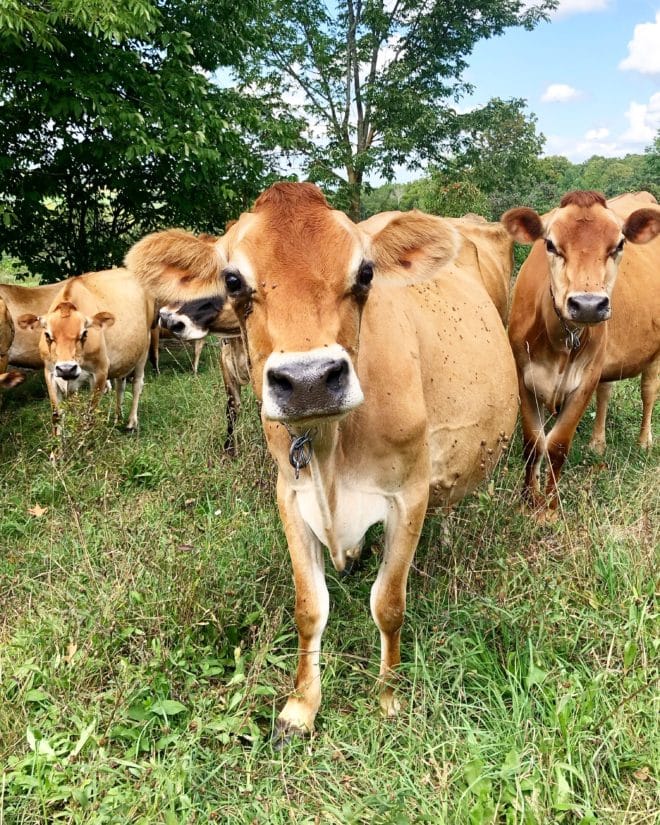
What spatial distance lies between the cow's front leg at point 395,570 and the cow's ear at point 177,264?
3.86ft

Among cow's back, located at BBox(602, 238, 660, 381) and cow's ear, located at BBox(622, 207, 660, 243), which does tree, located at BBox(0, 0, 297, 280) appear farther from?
cow's back, located at BBox(602, 238, 660, 381)

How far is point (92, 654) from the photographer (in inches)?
110

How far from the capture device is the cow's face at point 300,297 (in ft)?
6.14

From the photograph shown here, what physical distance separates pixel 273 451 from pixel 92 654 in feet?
3.95

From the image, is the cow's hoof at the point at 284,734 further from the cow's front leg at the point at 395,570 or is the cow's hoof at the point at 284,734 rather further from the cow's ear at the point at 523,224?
the cow's ear at the point at 523,224

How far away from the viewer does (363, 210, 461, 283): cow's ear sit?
2508mm

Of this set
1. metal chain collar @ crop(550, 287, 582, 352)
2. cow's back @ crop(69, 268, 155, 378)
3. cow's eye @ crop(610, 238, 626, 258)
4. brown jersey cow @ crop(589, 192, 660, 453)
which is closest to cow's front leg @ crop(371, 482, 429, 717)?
metal chain collar @ crop(550, 287, 582, 352)

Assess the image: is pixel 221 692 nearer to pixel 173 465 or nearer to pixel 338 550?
pixel 338 550

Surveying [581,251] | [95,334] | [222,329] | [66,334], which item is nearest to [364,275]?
[581,251]

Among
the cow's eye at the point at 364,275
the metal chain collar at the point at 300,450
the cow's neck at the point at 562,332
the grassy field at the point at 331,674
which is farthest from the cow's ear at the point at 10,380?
the cow's neck at the point at 562,332

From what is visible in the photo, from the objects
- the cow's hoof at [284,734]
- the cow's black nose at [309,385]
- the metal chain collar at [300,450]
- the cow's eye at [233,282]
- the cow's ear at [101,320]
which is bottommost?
the cow's hoof at [284,734]

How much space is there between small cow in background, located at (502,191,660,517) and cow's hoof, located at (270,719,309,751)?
6.88 ft

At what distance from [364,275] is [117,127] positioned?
6774 mm

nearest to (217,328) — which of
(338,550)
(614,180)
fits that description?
(338,550)
